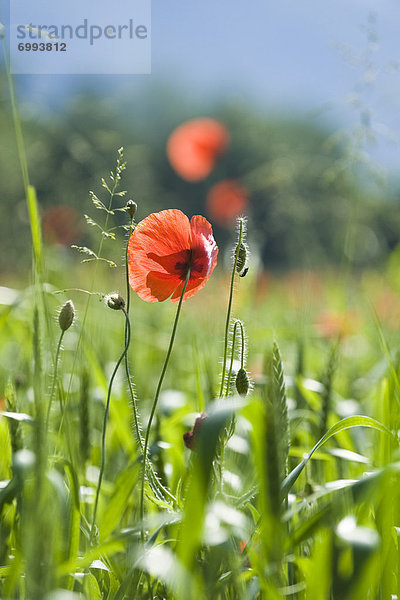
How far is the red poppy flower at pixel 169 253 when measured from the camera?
0.71 meters

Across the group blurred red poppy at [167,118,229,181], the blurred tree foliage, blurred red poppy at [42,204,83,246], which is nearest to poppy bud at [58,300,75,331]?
the blurred tree foliage

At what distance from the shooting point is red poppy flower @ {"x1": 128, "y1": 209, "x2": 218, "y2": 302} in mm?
709

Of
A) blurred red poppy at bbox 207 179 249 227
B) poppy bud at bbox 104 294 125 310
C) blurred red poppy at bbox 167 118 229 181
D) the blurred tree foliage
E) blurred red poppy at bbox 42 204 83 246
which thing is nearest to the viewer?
poppy bud at bbox 104 294 125 310

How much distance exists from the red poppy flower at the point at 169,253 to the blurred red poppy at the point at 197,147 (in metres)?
2.35

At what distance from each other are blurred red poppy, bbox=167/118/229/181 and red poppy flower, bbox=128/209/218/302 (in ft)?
7.71

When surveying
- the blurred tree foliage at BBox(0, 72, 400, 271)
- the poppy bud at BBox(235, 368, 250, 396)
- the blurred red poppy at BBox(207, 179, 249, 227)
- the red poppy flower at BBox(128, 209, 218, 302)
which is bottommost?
the poppy bud at BBox(235, 368, 250, 396)

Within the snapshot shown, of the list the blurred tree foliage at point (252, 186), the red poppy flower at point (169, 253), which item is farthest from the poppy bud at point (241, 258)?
the blurred tree foliage at point (252, 186)

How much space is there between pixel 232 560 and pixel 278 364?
0.19m

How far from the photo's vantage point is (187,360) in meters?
2.17

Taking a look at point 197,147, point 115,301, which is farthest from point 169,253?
point 197,147

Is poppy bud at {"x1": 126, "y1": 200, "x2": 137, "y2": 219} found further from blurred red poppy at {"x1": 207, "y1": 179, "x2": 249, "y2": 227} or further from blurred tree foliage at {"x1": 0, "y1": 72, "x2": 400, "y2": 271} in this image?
blurred red poppy at {"x1": 207, "y1": 179, "x2": 249, "y2": 227}

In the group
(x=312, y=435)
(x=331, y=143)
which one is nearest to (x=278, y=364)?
(x=312, y=435)

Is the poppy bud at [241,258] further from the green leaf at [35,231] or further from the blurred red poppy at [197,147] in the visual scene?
the blurred red poppy at [197,147]

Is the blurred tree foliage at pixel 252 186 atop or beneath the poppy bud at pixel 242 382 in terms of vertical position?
atop
